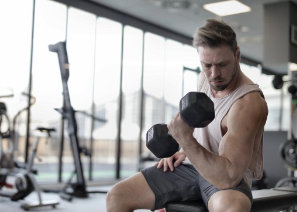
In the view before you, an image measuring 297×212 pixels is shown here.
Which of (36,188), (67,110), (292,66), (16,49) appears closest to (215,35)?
(36,188)

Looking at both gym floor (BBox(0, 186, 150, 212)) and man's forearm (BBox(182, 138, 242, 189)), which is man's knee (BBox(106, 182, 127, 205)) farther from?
gym floor (BBox(0, 186, 150, 212))

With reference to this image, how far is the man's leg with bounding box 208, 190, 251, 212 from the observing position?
1274 mm

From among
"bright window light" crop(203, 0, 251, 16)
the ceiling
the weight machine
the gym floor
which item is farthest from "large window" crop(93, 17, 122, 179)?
the weight machine

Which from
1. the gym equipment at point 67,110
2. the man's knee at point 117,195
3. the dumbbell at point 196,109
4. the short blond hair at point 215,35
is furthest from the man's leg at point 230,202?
the gym equipment at point 67,110

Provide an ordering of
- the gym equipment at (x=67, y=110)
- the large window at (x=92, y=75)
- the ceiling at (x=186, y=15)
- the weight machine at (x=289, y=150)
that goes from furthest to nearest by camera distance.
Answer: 1. the ceiling at (x=186, y=15)
2. the large window at (x=92, y=75)
3. the weight machine at (x=289, y=150)
4. the gym equipment at (x=67, y=110)

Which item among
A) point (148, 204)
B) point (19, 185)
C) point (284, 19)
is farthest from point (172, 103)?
point (148, 204)

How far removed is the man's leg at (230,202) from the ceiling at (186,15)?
4.63 metres

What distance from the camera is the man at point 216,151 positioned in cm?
128

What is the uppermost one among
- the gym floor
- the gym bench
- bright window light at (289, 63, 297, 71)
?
bright window light at (289, 63, 297, 71)

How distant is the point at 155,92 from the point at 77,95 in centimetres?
193

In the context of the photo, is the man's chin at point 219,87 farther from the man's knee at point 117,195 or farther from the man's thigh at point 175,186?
the man's knee at point 117,195

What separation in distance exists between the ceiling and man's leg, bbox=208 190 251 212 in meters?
4.63

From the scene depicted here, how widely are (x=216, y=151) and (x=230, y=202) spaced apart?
0.28 m

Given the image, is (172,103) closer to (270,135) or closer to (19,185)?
(270,135)
